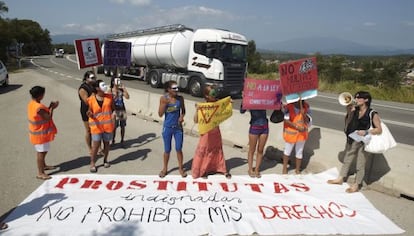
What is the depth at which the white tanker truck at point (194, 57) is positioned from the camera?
55.2 feet

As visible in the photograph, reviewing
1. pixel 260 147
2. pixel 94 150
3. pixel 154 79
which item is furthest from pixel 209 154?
pixel 154 79

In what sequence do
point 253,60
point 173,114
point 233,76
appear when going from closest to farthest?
point 173,114
point 233,76
point 253,60

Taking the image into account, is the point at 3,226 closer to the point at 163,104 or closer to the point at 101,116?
the point at 101,116

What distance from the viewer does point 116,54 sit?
9977 millimetres

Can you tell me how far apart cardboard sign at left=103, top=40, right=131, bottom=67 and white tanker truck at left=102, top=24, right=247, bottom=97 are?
4877 mm

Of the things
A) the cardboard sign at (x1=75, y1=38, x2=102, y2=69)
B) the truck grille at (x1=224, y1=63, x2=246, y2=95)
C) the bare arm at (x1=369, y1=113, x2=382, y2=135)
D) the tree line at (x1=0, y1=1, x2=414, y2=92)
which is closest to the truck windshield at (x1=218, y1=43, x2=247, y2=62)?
the truck grille at (x1=224, y1=63, x2=246, y2=95)

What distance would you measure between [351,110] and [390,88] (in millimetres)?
17240

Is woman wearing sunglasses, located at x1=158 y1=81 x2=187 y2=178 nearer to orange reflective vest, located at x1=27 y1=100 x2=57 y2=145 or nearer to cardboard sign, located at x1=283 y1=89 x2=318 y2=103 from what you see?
cardboard sign, located at x1=283 y1=89 x2=318 y2=103

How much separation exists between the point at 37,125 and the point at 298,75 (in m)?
4.50

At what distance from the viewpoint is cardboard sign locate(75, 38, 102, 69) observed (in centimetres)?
763

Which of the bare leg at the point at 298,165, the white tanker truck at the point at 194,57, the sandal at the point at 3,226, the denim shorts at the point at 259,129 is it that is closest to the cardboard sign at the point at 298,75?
the denim shorts at the point at 259,129

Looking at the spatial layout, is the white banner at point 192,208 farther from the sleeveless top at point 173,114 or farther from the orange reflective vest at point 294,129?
the sleeveless top at point 173,114

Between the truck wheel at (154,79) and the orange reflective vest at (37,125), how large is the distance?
15.5 meters

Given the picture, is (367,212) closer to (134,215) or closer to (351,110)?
(351,110)
